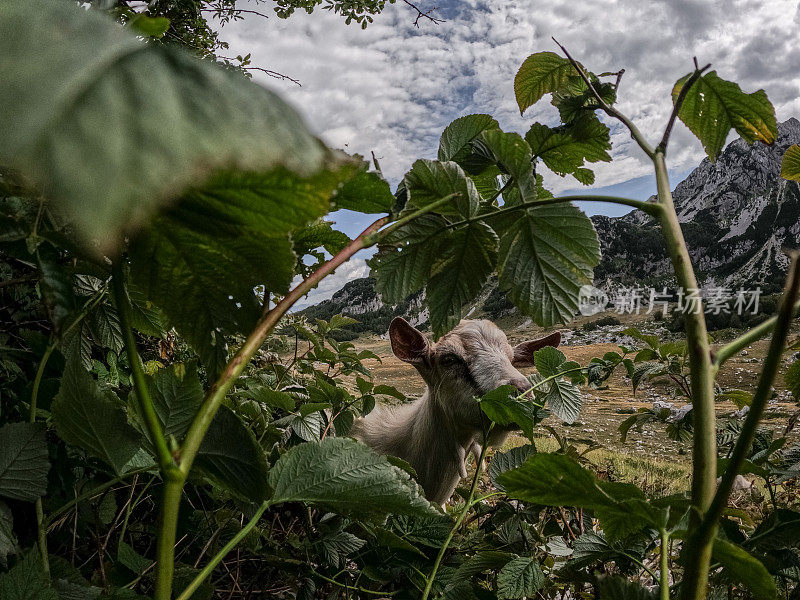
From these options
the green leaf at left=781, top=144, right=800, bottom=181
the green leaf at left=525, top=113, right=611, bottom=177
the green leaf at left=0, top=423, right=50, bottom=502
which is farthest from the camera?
the green leaf at left=781, top=144, right=800, bottom=181

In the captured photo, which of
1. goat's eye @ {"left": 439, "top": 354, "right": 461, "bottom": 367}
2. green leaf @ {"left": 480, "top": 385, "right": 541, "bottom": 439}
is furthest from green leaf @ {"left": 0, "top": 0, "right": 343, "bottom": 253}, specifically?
goat's eye @ {"left": 439, "top": 354, "right": 461, "bottom": 367}

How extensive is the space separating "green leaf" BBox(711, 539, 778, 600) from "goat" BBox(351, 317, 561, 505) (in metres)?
2.32

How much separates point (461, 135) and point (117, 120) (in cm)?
96

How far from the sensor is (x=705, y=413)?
2.02ft

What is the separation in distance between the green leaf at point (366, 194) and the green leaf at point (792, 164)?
1.61m

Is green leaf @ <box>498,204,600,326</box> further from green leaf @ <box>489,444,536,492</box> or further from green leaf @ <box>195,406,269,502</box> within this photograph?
green leaf @ <box>489,444,536,492</box>

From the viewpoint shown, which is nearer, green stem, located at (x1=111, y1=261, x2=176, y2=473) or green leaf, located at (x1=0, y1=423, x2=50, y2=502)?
green stem, located at (x1=111, y1=261, x2=176, y2=473)

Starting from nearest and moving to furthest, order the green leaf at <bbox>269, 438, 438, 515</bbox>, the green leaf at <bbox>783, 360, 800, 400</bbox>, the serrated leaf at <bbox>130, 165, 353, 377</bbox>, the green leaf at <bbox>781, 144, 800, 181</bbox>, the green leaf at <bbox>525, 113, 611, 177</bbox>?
the serrated leaf at <bbox>130, 165, 353, 377</bbox> → the green leaf at <bbox>269, 438, 438, 515</bbox> → the green leaf at <bbox>525, 113, 611, 177</bbox> → the green leaf at <bbox>783, 360, 800, 400</bbox> → the green leaf at <bbox>781, 144, 800, 181</bbox>

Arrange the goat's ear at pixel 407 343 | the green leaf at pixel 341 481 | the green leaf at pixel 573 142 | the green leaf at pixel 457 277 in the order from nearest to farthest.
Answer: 1. the green leaf at pixel 341 481
2. the green leaf at pixel 457 277
3. the green leaf at pixel 573 142
4. the goat's ear at pixel 407 343

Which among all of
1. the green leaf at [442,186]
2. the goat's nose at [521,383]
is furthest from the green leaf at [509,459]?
the goat's nose at [521,383]

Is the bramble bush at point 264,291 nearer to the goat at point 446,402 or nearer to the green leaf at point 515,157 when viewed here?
the green leaf at point 515,157

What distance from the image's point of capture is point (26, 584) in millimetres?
701

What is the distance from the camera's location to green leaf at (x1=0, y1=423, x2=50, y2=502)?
0.87m

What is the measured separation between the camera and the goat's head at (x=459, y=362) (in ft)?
10.8
